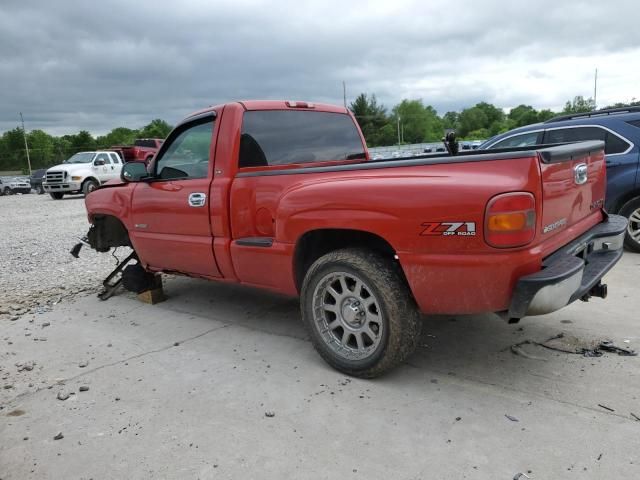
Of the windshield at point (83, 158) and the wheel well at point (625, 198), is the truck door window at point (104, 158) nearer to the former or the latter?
the windshield at point (83, 158)

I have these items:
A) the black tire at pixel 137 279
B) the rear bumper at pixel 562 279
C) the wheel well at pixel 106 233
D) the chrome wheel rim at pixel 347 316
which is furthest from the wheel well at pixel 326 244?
the wheel well at pixel 106 233

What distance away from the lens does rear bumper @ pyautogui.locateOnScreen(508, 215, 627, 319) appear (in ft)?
8.50

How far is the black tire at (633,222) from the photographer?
637cm

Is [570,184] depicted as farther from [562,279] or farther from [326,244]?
[326,244]

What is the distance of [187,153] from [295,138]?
1.03 metres

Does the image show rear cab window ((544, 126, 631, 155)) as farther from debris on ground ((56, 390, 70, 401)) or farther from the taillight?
debris on ground ((56, 390, 70, 401))

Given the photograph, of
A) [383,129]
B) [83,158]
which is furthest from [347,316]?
[383,129]

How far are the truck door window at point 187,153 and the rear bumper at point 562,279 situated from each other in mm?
2738

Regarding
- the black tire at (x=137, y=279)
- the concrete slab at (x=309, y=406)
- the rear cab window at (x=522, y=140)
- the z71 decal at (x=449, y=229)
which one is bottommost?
the concrete slab at (x=309, y=406)

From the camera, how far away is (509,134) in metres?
7.79

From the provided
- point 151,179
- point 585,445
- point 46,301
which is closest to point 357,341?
point 585,445

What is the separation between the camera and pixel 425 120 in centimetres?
12125

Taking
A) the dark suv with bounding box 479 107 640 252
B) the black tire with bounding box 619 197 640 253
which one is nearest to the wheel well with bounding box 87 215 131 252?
the dark suv with bounding box 479 107 640 252

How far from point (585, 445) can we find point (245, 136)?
3.18 meters
